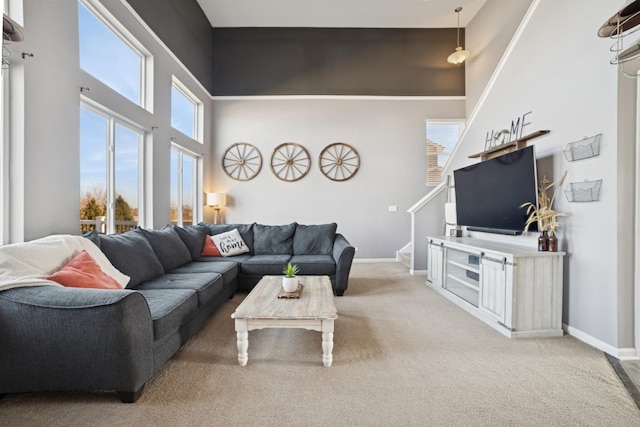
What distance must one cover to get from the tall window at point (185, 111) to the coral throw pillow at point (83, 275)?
313cm

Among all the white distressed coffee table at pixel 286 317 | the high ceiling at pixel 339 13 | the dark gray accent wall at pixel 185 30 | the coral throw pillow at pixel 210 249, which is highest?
the high ceiling at pixel 339 13

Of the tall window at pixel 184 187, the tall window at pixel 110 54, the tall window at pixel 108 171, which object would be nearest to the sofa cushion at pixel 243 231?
the tall window at pixel 184 187

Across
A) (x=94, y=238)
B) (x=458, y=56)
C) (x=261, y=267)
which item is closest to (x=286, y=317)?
(x=94, y=238)

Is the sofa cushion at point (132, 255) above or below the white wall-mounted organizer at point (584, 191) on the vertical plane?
below

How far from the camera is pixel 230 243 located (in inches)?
171

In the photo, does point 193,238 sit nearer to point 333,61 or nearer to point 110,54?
point 110,54

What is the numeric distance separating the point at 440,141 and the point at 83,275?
6.00 metres

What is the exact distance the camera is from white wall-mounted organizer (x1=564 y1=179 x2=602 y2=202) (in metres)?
2.40

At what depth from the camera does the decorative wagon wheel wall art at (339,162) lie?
19.9ft

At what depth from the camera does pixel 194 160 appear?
5.69m

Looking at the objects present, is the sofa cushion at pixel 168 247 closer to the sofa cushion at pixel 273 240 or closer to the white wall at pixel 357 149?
the sofa cushion at pixel 273 240

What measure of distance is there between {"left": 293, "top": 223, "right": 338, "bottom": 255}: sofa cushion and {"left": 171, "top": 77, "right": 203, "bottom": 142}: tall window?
2.58 metres

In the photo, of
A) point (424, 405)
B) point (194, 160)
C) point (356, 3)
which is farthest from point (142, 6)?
point (424, 405)

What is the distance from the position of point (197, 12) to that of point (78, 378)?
5699mm
